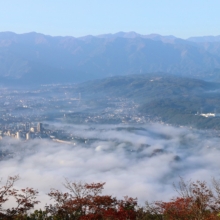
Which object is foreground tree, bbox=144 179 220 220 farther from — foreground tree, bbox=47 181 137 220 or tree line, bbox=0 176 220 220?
foreground tree, bbox=47 181 137 220

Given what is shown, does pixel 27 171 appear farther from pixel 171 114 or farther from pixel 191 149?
pixel 171 114

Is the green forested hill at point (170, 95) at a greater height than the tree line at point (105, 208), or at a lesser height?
lesser

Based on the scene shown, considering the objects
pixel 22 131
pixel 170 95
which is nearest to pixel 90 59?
pixel 170 95

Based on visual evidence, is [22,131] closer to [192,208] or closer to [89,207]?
[89,207]

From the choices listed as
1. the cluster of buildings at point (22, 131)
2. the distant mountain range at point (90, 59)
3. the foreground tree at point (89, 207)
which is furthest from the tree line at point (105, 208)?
the distant mountain range at point (90, 59)

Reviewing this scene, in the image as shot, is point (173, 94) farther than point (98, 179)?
Yes

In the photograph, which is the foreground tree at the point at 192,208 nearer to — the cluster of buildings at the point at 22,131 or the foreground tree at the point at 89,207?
the foreground tree at the point at 89,207

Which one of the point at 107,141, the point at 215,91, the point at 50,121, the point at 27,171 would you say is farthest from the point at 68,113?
the point at 215,91

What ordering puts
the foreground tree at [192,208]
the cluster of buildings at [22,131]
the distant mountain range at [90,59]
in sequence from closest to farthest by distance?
1. the foreground tree at [192,208]
2. the cluster of buildings at [22,131]
3. the distant mountain range at [90,59]
